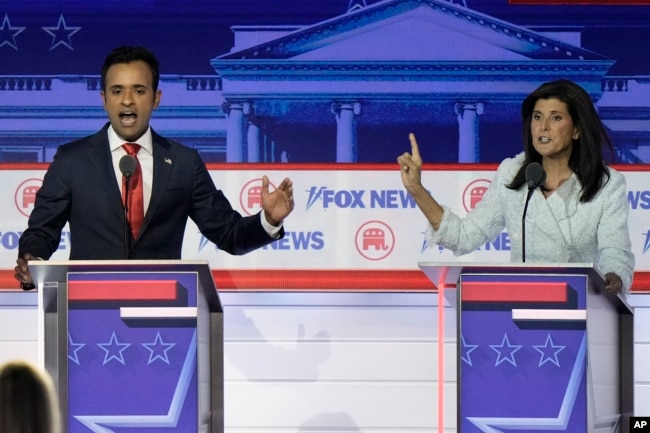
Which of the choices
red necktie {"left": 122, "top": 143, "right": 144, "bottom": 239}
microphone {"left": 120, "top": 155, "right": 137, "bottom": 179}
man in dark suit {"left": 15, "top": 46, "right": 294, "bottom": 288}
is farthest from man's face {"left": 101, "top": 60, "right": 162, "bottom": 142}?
microphone {"left": 120, "top": 155, "right": 137, "bottom": 179}

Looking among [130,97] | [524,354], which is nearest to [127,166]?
[130,97]

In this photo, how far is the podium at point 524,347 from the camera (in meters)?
2.80

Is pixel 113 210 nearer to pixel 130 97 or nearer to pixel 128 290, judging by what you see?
pixel 130 97

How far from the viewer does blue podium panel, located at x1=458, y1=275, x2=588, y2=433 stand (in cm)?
280

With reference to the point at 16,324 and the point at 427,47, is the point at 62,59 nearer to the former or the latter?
the point at 16,324

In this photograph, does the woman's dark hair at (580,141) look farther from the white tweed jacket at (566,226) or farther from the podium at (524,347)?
the podium at (524,347)

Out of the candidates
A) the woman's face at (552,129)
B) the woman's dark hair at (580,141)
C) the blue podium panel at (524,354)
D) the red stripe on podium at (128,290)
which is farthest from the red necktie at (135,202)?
the woman's face at (552,129)

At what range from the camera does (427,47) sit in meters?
4.81

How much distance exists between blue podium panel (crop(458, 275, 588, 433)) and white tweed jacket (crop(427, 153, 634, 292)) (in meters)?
0.56

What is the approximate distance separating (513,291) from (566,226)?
68 cm

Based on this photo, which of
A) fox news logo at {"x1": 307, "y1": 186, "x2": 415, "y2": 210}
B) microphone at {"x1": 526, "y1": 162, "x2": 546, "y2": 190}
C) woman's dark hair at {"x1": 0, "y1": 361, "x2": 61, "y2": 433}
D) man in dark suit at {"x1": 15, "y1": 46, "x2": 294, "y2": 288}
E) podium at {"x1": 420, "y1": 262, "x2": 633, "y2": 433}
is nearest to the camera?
woman's dark hair at {"x1": 0, "y1": 361, "x2": 61, "y2": 433}

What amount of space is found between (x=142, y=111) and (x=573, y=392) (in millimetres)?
1805

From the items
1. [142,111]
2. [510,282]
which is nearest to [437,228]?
[510,282]

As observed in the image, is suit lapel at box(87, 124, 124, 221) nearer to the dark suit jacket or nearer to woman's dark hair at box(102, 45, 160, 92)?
the dark suit jacket
